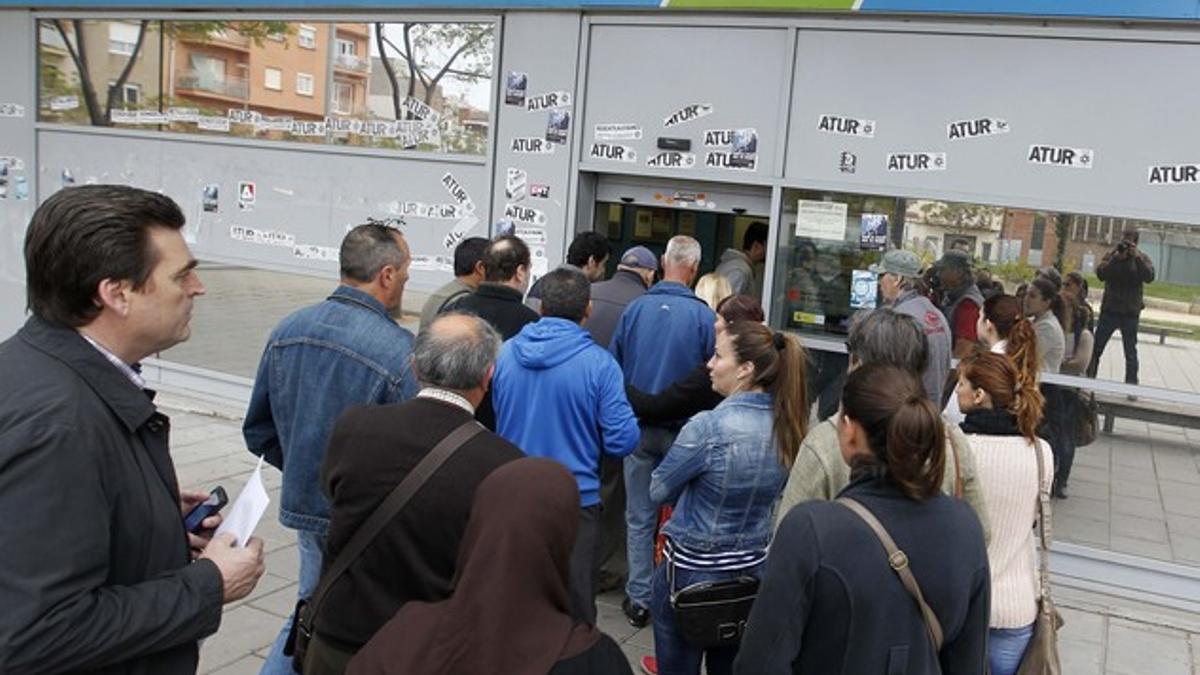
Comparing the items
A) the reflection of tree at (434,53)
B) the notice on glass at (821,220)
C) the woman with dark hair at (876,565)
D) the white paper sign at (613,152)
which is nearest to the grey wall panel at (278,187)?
the reflection of tree at (434,53)

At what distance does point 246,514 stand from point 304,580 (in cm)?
164

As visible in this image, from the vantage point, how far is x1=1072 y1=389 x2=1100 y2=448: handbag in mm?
5770

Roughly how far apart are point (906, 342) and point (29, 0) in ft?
27.5

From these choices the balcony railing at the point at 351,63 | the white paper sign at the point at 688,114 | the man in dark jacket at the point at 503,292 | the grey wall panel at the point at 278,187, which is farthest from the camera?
the balcony railing at the point at 351,63

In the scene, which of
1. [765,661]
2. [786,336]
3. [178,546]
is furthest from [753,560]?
[178,546]

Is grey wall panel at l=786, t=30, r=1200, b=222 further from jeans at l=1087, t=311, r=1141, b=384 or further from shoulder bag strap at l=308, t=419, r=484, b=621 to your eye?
shoulder bag strap at l=308, t=419, r=484, b=621

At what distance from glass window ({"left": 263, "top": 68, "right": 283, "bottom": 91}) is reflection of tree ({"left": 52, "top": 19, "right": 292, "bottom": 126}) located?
28 cm

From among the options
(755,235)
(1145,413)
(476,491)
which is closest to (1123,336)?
(1145,413)

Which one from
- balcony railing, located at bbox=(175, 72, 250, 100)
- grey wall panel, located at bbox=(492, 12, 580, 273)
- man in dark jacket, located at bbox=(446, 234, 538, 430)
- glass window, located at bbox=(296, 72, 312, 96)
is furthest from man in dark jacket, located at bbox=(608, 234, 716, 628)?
balcony railing, located at bbox=(175, 72, 250, 100)

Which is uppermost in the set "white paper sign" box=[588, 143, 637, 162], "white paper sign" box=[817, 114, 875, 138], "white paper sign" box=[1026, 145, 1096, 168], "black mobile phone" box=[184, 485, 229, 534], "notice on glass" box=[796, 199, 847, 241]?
"white paper sign" box=[817, 114, 875, 138]

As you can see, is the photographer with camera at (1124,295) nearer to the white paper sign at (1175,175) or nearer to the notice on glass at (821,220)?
the white paper sign at (1175,175)

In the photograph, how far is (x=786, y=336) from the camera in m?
3.56

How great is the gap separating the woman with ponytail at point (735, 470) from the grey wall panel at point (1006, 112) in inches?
112

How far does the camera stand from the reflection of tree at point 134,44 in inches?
311
